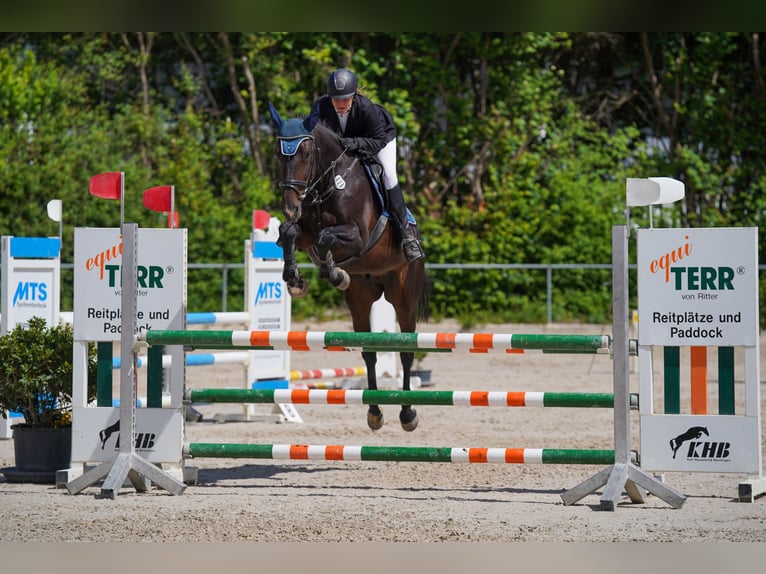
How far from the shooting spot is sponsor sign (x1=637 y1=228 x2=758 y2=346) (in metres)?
5.08

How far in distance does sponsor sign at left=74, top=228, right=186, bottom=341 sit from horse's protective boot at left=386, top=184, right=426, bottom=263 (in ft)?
4.29

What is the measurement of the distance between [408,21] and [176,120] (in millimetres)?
15752

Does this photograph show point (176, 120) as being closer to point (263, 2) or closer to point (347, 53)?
point (347, 53)

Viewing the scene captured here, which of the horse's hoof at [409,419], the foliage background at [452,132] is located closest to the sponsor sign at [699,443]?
the horse's hoof at [409,419]

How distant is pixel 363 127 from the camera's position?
615 cm

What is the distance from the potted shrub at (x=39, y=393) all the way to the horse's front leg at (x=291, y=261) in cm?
109

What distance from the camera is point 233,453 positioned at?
5340 mm

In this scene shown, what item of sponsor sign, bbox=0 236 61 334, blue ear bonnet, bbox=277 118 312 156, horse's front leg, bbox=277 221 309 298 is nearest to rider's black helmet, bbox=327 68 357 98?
blue ear bonnet, bbox=277 118 312 156

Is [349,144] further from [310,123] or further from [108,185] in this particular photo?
[108,185]

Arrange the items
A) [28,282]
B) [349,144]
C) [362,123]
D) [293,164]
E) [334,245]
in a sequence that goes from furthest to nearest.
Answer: [28,282], [362,123], [349,144], [334,245], [293,164]

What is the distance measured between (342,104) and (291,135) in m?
0.60

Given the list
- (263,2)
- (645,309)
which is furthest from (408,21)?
(645,309)

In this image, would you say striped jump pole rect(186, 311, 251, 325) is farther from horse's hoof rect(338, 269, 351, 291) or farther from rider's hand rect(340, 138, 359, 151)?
rider's hand rect(340, 138, 359, 151)

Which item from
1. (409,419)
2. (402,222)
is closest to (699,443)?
(409,419)
